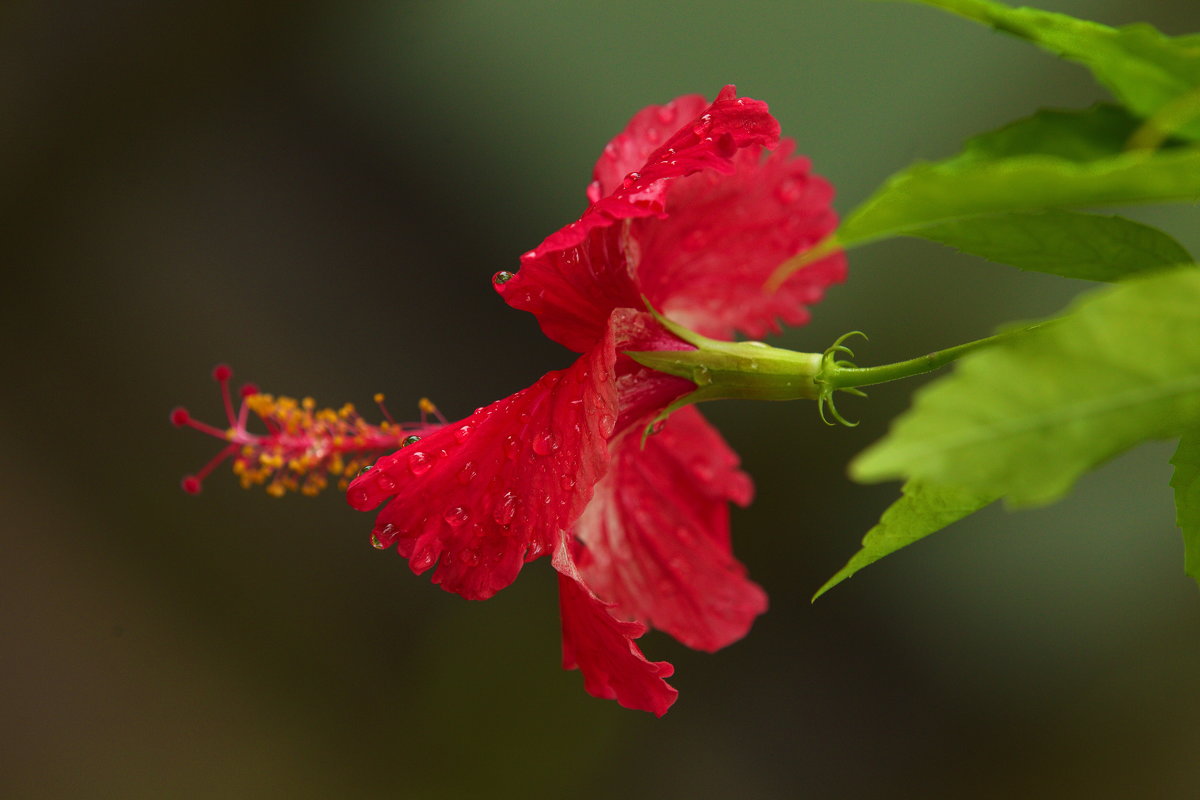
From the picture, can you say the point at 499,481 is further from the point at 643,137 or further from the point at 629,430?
the point at 643,137

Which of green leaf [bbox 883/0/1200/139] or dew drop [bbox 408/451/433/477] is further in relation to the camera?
dew drop [bbox 408/451/433/477]

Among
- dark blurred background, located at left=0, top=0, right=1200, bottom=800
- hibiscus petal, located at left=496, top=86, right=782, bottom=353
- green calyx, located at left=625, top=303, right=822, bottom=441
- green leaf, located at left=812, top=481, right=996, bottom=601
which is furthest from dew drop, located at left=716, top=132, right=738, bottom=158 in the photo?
dark blurred background, located at left=0, top=0, right=1200, bottom=800

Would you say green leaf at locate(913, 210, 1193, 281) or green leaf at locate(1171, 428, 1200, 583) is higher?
green leaf at locate(913, 210, 1193, 281)

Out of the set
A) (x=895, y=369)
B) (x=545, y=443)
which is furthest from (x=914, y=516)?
(x=545, y=443)

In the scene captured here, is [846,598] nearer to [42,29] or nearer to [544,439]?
[544,439]

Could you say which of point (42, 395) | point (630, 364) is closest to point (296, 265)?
point (42, 395)

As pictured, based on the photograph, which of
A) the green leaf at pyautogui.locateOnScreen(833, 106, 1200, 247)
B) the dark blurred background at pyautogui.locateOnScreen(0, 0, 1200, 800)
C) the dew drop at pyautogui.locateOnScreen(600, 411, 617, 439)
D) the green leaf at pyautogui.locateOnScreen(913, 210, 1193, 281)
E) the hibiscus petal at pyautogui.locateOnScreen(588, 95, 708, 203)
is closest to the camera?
the green leaf at pyautogui.locateOnScreen(833, 106, 1200, 247)

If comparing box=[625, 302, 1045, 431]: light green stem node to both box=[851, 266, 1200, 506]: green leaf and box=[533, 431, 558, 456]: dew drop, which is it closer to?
box=[533, 431, 558, 456]: dew drop
